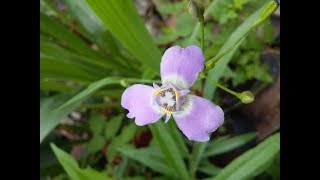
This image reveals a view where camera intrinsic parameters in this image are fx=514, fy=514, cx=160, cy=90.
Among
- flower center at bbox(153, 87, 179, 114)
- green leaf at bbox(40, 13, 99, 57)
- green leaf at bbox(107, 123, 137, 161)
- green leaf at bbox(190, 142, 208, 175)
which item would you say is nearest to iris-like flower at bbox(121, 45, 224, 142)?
flower center at bbox(153, 87, 179, 114)

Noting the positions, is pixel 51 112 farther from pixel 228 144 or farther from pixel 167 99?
pixel 167 99

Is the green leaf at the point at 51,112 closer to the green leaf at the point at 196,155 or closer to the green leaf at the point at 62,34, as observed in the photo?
the green leaf at the point at 62,34

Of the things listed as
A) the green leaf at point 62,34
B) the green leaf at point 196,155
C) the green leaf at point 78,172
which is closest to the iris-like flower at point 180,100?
the green leaf at point 78,172

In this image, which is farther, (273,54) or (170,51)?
(273,54)

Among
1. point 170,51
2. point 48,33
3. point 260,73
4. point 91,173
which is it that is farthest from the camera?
point 48,33

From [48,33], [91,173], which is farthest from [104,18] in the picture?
[48,33]

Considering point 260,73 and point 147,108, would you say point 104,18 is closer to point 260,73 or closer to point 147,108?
point 147,108

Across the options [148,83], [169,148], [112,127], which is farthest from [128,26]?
[112,127]

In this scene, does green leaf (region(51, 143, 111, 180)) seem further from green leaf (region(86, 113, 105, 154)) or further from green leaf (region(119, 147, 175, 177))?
green leaf (region(86, 113, 105, 154))
